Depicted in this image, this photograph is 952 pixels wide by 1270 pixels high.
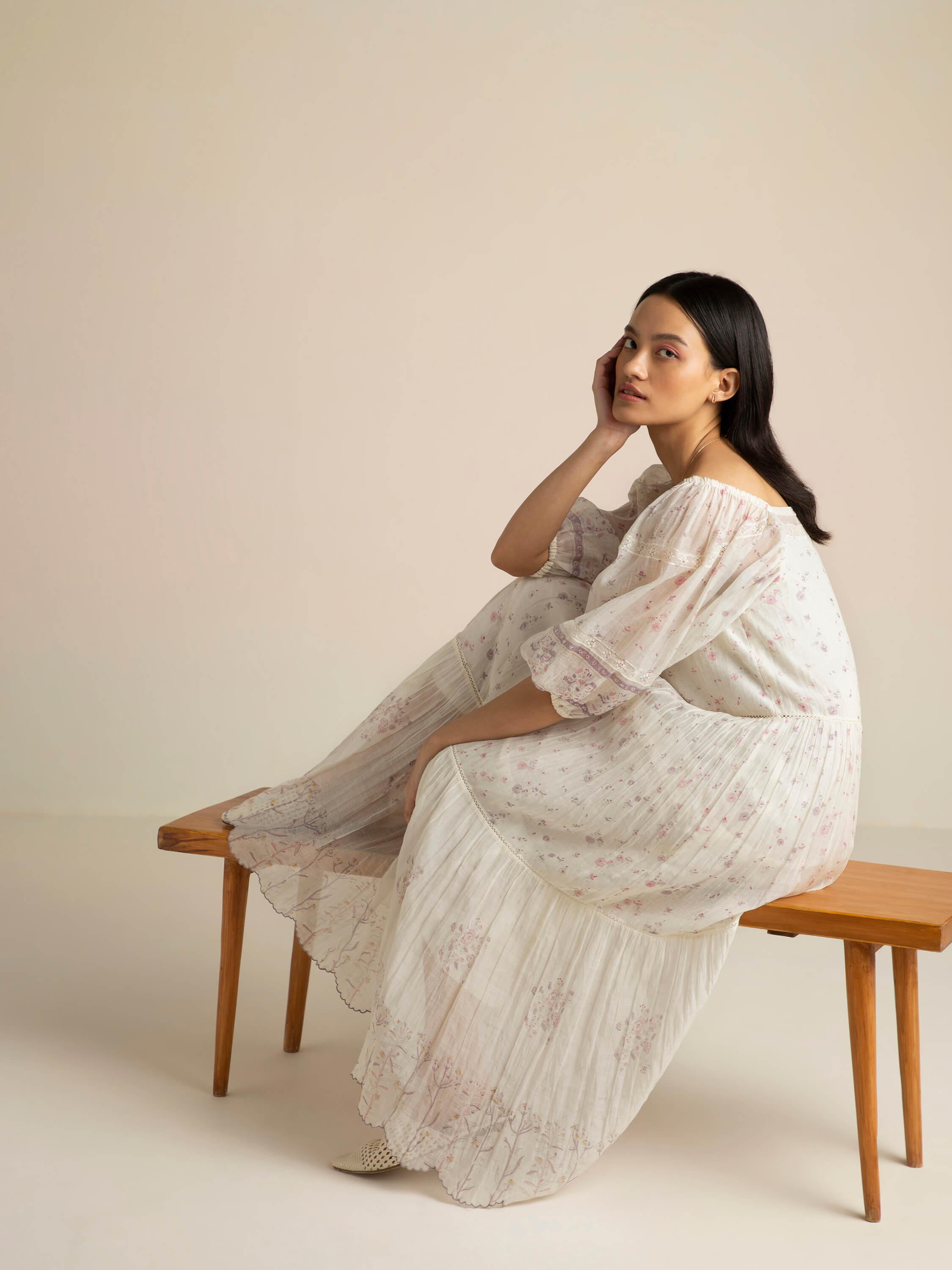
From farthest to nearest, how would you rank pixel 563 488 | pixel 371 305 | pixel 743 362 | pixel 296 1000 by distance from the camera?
pixel 371 305
pixel 296 1000
pixel 563 488
pixel 743 362

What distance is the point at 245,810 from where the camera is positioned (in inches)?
82.6

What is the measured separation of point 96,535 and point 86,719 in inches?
27.7

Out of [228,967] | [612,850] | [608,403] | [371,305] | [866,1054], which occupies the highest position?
[371,305]

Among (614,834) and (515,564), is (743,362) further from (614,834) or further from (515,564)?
(614,834)

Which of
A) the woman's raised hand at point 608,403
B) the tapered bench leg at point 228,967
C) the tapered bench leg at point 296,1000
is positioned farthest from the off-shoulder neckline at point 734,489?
the tapered bench leg at point 296,1000

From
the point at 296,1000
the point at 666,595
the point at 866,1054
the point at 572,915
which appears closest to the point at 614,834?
the point at 572,915

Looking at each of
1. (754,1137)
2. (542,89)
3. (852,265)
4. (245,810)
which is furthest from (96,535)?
(754,1137)

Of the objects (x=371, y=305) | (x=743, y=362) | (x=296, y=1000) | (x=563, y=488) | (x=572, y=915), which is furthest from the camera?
(x=371, y=305)

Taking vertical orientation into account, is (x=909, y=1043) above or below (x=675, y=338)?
below

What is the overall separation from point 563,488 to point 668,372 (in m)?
0.27

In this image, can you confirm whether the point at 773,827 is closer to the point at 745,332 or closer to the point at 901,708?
the point at 745,332

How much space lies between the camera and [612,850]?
5.93 ft

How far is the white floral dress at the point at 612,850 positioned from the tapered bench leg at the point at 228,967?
377 mm

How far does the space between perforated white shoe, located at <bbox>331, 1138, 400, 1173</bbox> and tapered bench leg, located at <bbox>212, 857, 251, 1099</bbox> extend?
0.35 metres
